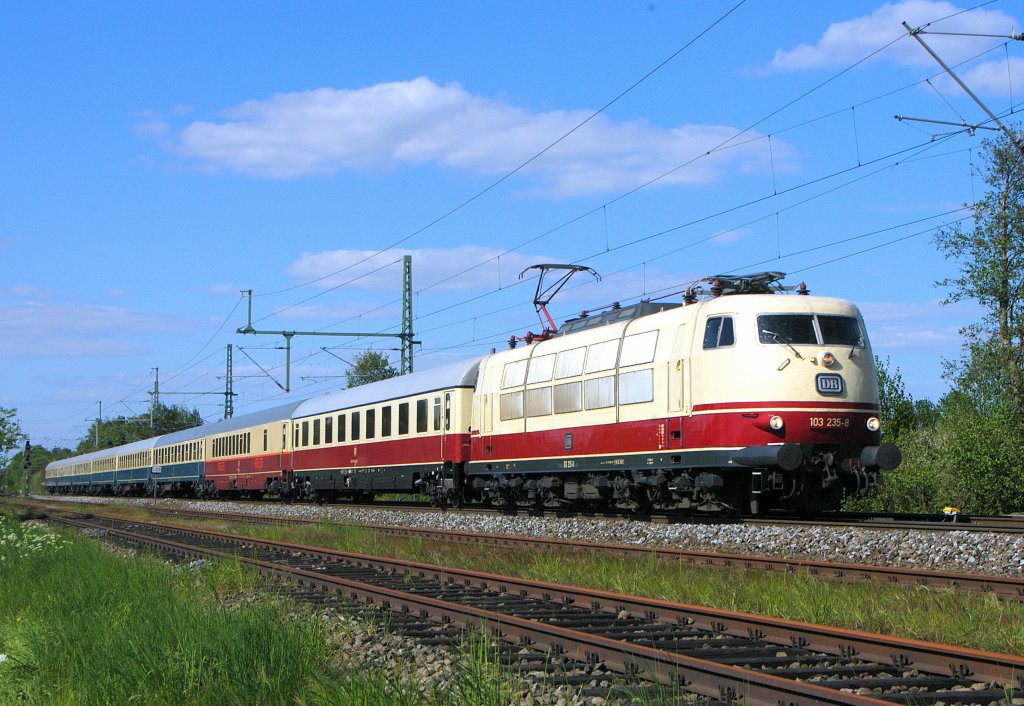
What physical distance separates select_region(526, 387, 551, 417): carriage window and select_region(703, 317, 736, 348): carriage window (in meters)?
5.11

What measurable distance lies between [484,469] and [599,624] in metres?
15.7

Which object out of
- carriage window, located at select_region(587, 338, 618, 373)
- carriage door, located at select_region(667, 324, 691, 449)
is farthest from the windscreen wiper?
carriage window, located at select_region(587, 338, 618, 373)

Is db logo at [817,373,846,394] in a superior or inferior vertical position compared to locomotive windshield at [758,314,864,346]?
inferior

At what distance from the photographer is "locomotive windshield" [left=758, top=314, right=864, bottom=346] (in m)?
16.7

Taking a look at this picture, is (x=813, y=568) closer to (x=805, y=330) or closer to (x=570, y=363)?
(x=805, y=330)

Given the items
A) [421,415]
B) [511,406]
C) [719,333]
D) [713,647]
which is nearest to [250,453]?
[421,415]

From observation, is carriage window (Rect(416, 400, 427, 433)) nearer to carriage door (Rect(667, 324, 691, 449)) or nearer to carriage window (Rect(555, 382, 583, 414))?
carriage window (Rect(555, 382, 583, 414))

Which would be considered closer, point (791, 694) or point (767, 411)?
point (791, 694)

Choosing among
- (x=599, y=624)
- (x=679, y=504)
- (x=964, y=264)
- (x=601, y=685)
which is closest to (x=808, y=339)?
(x=679, y=504)

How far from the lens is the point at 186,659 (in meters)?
7.02

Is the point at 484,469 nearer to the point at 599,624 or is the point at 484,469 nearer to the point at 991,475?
→ the point at 991,475

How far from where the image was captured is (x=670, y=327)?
58.9ft

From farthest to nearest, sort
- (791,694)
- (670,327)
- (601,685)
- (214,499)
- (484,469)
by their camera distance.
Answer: (214,499)
(484,469)
(670,327)
(601,685)
(791,694)

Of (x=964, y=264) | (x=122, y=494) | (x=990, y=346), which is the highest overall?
(x=964, y=264)
